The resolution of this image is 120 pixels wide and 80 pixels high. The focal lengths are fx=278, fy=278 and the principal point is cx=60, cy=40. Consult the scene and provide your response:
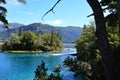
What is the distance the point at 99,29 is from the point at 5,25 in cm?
902

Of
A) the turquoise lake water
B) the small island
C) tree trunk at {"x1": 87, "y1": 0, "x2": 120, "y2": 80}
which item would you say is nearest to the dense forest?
the small island

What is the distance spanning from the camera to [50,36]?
575ft

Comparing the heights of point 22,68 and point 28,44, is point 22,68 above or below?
below

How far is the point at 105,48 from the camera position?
19.5ft

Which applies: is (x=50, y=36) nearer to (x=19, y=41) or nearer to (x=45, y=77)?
(x=19, y=41)

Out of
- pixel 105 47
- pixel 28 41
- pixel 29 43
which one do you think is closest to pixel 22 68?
pixel 105 47

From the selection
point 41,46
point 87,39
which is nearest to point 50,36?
point 41,46

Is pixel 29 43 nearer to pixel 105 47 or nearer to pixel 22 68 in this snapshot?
pixel 22 68

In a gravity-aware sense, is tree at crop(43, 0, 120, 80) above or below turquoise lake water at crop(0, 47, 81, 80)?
above

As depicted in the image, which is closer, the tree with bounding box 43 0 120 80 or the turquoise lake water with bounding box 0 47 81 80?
the tree with bounding box 43 0 120 80

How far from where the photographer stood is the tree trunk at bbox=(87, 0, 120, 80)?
585 centimetres

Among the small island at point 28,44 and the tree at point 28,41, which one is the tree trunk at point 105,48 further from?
the tree at point 28,41

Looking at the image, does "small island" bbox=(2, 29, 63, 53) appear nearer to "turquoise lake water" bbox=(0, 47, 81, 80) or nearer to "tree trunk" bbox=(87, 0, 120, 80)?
"turquoise lake water" bbox=(0, 47, 81, 80)

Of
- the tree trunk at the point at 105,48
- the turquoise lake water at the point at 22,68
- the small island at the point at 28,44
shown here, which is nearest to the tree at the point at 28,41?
the small island at the point at 28,44
